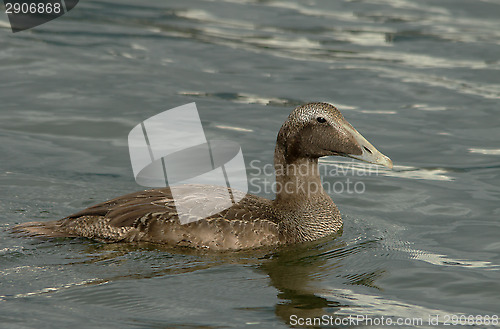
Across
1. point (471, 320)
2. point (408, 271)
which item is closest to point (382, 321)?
point (471, 320)

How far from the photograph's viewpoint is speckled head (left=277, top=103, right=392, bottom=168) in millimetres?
9023

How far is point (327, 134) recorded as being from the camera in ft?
29.7

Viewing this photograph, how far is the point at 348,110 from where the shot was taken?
540 inches

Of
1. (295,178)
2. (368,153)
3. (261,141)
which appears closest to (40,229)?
(295,178)

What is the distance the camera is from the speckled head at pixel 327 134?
9.02 metres

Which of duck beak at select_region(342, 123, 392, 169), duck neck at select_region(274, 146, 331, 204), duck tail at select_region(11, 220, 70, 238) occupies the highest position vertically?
duck beak at select_region(342, 123, 392, 169)

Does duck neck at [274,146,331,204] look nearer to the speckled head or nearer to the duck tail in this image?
the speckled head

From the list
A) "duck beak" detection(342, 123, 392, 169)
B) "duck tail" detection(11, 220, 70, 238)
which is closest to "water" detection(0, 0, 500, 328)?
"duck tail" detection(11, 220, 70, 238)

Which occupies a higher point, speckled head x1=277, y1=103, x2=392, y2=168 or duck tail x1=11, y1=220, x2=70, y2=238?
speckled head x1=277, y1=103, x2=392, y2=168

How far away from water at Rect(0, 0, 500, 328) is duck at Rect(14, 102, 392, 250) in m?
0.18

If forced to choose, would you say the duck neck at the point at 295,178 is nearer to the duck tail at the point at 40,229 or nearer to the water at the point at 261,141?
the water at the point at 261,141

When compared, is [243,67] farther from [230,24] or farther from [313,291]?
[313,291]

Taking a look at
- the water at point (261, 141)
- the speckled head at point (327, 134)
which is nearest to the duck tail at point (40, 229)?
the water at point (261, 141)

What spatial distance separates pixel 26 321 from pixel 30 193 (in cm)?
348
